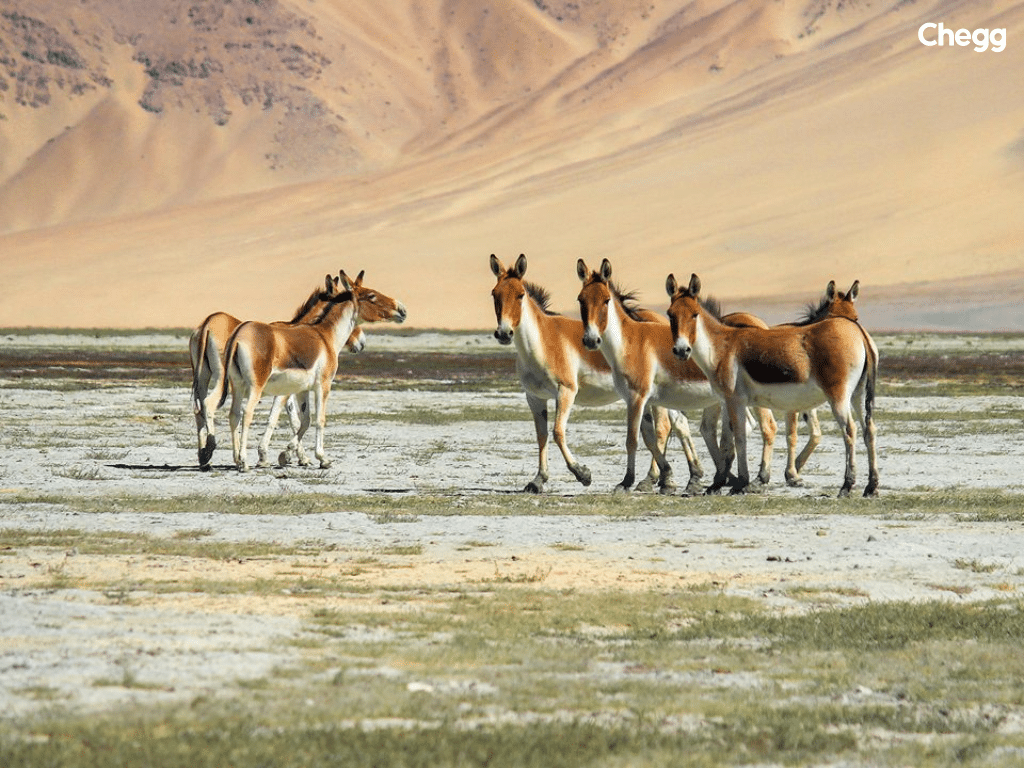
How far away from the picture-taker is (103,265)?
14925cm

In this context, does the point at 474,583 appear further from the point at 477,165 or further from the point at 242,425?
the point at 477,165

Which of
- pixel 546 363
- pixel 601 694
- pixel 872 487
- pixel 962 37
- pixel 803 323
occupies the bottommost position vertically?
pixel 601 694

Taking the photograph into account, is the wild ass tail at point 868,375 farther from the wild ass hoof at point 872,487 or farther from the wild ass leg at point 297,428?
the wild ass leg at point 297,428

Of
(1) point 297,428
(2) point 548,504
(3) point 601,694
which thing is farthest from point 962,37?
(3) point 601,694

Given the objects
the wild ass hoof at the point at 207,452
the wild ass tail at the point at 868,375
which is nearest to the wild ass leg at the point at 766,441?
the wild ass tail at the point at 868,375

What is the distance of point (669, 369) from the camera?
1777 centimetres

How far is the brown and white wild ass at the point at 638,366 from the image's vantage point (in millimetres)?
17359

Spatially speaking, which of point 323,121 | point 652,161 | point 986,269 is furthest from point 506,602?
point 323,121

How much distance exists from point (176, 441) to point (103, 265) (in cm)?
12848

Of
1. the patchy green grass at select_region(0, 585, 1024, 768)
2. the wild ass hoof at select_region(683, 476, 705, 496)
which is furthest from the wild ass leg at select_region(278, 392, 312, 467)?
the patchy green grass at select_region(0, 585, 1024, 768)

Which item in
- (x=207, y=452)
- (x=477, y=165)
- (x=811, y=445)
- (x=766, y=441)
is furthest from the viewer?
(x=477, y=165)

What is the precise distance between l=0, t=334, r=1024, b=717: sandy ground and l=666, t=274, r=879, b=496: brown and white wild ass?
2.79ft

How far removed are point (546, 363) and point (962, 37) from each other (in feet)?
474

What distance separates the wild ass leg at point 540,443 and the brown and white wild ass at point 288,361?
11.0ft
